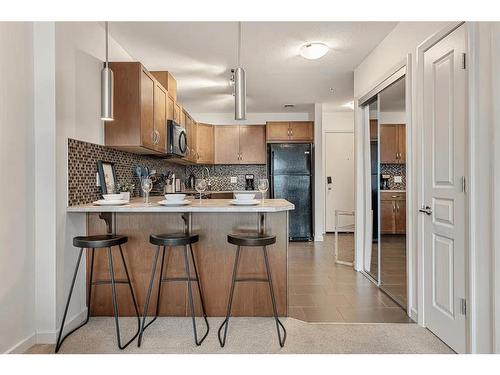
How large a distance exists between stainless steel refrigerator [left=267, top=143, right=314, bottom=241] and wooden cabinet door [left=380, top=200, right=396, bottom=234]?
2.72 m

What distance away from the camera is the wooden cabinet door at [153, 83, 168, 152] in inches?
136

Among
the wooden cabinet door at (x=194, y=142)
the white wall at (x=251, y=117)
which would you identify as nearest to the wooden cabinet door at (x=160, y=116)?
the wooden cabinet door at (x=194, y=142)

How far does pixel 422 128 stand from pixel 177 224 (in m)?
2.04

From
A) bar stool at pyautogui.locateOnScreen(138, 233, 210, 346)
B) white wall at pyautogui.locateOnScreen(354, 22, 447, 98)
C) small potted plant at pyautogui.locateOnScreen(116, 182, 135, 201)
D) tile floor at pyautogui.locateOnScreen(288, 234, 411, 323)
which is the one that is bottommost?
tile floor at pyautogui.locateOnScreen(288, 234, 411, 323)

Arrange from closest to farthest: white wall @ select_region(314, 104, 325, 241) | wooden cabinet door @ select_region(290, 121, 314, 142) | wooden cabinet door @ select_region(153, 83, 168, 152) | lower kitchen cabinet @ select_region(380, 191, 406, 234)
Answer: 1. lower kitchen cabinet @ select_region(380, 191, 406, 234)
2. wooden cabinet door @ select_region(153, 83, 168, 152)
3. white wall @ select_region(314, 104, 325, 241)
4. wooden cabinet door @ select_region(290, 121, 314, 142)

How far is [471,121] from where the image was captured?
187 cm

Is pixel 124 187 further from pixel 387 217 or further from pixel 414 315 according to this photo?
pixel 414 315

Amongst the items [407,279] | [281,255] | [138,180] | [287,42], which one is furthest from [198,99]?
[407,279]

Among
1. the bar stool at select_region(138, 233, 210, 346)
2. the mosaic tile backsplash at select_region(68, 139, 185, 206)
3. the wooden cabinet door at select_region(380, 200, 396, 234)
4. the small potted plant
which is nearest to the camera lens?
the bar stool at select_region(138, 233, 210, 346)

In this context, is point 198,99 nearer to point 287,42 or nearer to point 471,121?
point 287,42

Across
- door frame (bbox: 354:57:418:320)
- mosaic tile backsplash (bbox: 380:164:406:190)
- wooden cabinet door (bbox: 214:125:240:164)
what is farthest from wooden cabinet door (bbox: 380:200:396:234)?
wooden cabinet door (bbox: 214:125:240:164)

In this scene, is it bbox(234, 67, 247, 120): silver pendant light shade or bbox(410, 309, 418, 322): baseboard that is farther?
bbox(410, 309, 418, 322): baseboard

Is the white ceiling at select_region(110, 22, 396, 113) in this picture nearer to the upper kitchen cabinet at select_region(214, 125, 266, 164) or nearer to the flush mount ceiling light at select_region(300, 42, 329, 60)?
the flush mount ceiling light at select_region(300, 42, 329, 60)

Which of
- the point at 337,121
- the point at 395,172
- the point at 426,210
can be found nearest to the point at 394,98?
the point at 395,172
